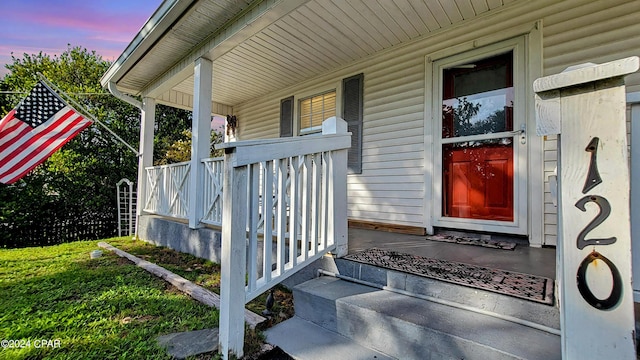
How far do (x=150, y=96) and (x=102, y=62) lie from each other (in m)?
4.98

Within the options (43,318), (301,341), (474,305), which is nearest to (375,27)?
(474,305)

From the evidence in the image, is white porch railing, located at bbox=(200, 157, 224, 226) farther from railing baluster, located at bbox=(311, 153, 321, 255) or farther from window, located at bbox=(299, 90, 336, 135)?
window, located at bbox=(299, 90, 336, 135)

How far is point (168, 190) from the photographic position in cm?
452

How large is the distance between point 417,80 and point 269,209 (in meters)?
2.73

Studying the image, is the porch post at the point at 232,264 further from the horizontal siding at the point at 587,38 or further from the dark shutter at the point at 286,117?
the dark shutter at the point at 286,117

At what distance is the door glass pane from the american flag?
4745 mm

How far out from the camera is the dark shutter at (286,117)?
5.06 metres

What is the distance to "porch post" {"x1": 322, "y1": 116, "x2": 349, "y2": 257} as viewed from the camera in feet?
7.14

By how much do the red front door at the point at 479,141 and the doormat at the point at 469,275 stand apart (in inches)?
50.5

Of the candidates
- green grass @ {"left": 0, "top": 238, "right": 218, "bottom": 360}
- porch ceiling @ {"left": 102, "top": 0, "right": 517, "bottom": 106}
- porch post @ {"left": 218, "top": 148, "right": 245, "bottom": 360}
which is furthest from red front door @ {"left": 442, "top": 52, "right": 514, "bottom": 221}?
green grass @ {"left": 0, "top": 238, "right": 218, "bottom": 360}

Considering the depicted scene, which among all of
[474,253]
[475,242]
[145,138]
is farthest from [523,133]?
[145,138]

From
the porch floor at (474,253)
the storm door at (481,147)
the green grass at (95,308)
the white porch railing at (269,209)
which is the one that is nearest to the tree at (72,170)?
the green grass at (95,308)

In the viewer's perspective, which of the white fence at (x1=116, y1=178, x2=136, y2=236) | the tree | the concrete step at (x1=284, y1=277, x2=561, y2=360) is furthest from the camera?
the white fence at (x1=116, y1=178, x2=136, y2=236)

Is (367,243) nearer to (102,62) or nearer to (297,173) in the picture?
(297,173)
